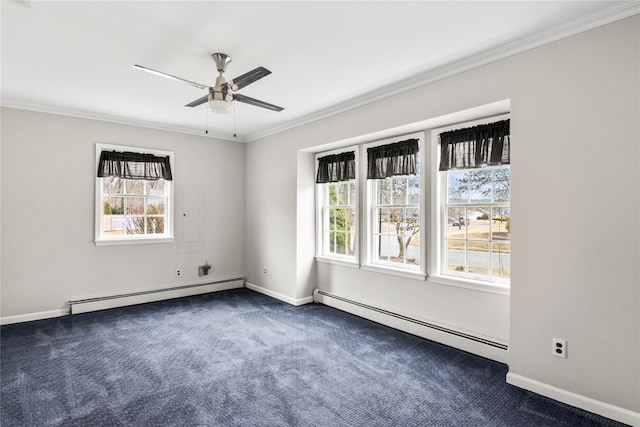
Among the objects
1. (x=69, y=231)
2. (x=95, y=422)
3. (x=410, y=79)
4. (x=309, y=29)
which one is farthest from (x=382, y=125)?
(x=69, y=231)

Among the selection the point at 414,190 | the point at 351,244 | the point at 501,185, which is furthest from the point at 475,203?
the point at 351,244

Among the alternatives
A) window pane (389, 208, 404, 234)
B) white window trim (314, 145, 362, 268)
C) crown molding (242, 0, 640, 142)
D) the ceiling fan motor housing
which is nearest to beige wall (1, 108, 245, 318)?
white window trim (314, 145, 362, 268)

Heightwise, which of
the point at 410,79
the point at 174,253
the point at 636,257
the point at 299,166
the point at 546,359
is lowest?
the point at 546,359

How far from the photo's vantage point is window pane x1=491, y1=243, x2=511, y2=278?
127 inches

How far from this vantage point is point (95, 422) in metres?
2.26

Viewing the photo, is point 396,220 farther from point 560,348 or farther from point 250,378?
point 250,378

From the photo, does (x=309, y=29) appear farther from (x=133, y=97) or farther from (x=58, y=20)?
(x=133, y=97)

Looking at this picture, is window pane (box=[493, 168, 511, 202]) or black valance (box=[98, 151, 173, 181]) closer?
window pane (box=[493, 168, 511, 202])

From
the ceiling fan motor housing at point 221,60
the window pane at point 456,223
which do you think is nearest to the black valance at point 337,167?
the window pane at point 456,223

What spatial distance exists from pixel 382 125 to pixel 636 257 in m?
2.44

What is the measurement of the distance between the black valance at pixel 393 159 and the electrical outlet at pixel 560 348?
2.01 meters

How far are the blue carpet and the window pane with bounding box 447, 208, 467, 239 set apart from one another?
1.14 metres

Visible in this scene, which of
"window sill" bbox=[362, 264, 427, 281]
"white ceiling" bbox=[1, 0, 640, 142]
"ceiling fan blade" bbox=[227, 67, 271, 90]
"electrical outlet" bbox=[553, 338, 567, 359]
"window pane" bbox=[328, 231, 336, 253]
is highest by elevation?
"white ceiling" bbox=[1, 0, 640, 142]

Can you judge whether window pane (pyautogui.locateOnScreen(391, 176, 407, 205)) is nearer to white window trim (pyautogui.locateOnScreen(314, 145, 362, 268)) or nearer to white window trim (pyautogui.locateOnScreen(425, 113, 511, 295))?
white window trim (pyautogui.locateOnScreen(425, 113, 511, 295))
